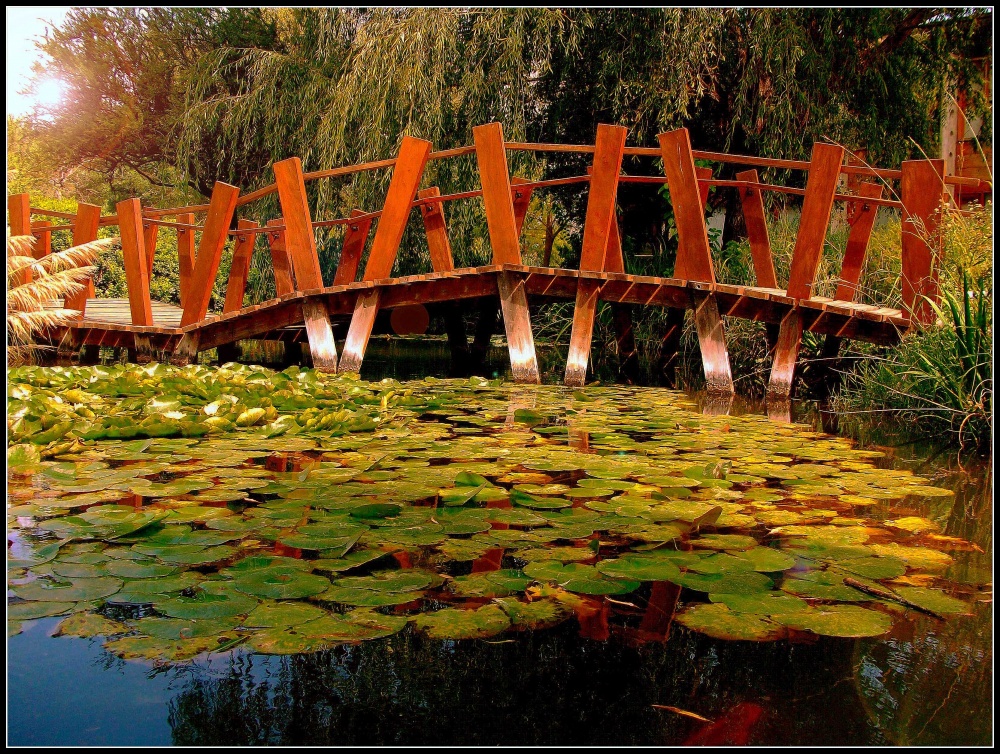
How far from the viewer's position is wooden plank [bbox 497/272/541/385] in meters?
6.16

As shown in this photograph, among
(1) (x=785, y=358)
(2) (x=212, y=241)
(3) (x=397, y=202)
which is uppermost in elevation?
(3) (x=397, y=202)

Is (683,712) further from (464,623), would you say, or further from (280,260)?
(280,260)

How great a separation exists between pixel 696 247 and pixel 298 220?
3.01 meters

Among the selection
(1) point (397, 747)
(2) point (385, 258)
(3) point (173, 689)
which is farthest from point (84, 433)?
(2) point (385, 258)

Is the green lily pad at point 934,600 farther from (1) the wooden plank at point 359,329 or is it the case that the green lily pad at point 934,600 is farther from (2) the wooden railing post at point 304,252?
(2) the wooden railing post at point 304,252

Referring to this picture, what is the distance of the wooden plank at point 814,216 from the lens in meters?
5.34

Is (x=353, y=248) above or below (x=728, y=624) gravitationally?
above

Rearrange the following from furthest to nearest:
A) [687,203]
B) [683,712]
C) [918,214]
Result: [687,203] < [918,214] < [683,712]

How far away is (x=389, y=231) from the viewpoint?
6.09m

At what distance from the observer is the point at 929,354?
4.03 m

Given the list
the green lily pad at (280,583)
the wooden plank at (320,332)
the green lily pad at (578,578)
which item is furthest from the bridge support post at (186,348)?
the green lily pad at (578,578)

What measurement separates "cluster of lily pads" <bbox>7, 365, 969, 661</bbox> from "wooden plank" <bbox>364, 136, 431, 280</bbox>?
256 cm

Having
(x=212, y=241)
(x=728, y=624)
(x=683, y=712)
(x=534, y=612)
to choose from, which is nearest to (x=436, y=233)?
(x=212, y=241)

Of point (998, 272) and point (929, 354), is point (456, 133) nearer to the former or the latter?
point (929, 354)
